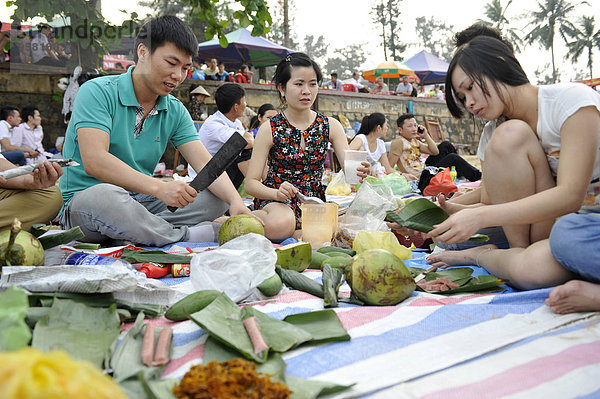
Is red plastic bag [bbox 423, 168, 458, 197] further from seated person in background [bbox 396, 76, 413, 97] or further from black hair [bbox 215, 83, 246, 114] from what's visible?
seated person in background [bbox 396, 76, 413, 97]

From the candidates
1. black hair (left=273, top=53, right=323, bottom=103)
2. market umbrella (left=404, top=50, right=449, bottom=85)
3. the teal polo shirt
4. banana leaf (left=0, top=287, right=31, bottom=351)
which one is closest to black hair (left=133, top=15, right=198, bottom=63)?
the teal polo shirt

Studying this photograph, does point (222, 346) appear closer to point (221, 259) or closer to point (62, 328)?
point (62, 328)

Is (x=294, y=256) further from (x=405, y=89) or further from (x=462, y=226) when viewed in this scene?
(x=405, y=89)

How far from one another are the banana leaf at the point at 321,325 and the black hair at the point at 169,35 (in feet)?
6.55

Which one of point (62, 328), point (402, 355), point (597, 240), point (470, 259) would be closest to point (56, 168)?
point (62, 328)

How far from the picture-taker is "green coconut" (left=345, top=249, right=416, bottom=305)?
1668 millimetres

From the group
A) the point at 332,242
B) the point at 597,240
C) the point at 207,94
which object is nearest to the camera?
the point at 597,240

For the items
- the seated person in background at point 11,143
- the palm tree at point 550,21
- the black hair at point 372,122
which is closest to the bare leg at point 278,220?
the black hair at point 372,122

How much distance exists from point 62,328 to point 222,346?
44cm

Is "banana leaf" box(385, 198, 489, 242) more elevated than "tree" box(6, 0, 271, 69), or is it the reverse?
"tree" box(6, 0, 271, 69)

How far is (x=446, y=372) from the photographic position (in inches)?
44.8

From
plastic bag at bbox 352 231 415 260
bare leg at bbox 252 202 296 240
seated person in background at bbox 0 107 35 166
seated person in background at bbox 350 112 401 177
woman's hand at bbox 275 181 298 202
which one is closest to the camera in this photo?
plastic bag at bbox 352 231 415 260

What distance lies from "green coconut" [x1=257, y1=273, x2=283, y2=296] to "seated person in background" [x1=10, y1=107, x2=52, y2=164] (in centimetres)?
798

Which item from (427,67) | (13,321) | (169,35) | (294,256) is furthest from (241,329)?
(427,67)
